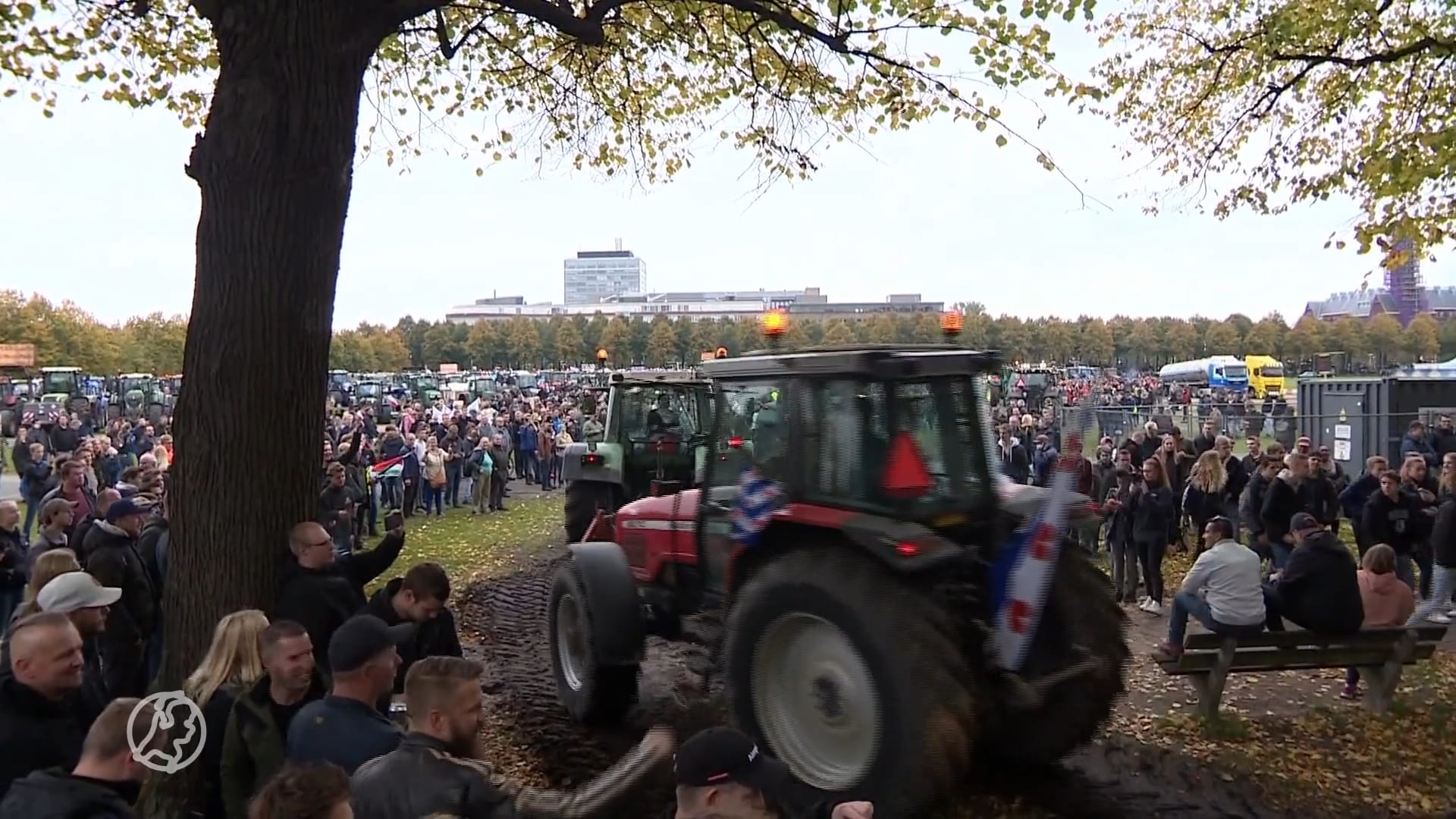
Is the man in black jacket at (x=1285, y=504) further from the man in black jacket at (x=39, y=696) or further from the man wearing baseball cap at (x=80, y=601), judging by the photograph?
the man in black jacket at (x=39, y=696)

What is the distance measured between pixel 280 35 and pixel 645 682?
481 cm

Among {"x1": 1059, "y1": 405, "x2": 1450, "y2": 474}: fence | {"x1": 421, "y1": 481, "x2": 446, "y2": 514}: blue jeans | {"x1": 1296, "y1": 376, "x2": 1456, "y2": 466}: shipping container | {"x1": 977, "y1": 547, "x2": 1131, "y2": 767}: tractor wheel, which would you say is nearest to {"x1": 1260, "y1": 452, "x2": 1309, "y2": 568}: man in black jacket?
{"x1": 1059, "y1": 405, "x2": 1450, "y2": 474}: fence

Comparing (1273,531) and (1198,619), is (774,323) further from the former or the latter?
(1273,531)

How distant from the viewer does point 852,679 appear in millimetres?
4980

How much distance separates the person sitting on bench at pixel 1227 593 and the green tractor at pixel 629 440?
19.8ft

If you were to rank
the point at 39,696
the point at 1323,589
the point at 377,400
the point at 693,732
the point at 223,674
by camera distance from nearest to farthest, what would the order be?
the point at 39,696
the point at 223,674
the point at 693,732
the point at 1323,589
the point at 377,400

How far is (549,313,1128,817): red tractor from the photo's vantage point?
4.70m

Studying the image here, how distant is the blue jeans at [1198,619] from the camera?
6930 mm

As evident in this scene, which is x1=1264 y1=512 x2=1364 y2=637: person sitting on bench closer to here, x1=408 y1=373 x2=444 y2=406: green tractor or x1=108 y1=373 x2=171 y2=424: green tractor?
x1=108 y1=373 x2=171 y2=424: green tractor

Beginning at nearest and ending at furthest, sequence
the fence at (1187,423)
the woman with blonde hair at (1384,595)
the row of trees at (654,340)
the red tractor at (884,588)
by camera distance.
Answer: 1. the red tractor at (884,588)
2. the woman with blonde hair at (1384,595)
3. the fence at (1187,423)
4. the row of trees at (654,340)

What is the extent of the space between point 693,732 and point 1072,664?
229 cm

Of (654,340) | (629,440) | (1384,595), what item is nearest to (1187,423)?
(629,440)

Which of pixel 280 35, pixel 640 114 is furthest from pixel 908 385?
pixel 640 114

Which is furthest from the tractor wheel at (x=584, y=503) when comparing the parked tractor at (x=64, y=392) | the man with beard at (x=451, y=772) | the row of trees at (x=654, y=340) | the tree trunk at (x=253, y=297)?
the row of trees at (x=654, y=340)
